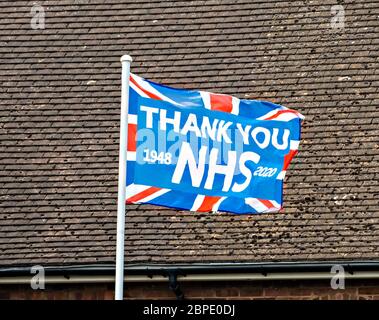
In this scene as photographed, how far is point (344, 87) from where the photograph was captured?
18797 millimetres

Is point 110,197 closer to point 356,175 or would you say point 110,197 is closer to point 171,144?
point 356,175

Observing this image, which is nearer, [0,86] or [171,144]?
[171,144]

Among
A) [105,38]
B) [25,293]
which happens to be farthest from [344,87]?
[25,293]

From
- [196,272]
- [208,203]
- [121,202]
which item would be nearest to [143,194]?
[121,202]

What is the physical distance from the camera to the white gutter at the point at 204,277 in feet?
55.3

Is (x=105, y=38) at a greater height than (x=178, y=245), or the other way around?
(x=105, y=38)

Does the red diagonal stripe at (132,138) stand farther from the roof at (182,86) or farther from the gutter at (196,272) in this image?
the roof at (182,86)

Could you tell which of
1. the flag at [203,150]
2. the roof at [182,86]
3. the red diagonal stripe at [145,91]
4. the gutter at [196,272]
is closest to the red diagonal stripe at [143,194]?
the flag at [203,150]

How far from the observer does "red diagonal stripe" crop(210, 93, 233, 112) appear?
12.8 meters

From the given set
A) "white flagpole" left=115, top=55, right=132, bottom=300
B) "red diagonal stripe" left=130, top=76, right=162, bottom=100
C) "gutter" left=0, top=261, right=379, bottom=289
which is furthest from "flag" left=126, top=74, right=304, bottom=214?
"gutter" left=0, top=261, right=379, bottom=289

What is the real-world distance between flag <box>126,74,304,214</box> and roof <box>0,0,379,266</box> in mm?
4070
